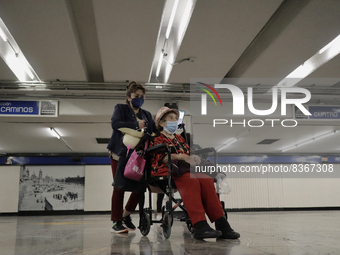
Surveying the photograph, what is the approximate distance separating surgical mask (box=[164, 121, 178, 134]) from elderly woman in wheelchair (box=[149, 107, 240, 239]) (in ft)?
0.22

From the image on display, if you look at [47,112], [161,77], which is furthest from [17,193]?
[161,77]

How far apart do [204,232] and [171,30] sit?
128 inches

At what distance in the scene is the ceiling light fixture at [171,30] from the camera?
3.89m

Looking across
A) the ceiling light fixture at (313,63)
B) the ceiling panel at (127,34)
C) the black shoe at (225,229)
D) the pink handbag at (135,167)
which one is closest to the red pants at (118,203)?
the pink handbag at (135,167)

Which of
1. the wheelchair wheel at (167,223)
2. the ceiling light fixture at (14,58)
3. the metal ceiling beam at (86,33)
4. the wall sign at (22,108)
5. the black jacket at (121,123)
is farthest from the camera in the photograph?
the wall sign at (22,108)

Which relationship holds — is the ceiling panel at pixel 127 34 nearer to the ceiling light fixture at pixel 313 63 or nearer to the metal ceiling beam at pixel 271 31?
the metal ceiling beam at pixel 271 31

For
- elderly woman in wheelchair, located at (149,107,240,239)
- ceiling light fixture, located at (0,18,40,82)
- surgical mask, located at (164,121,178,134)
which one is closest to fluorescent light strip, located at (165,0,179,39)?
surgical mask, located at (164,121,178,134)

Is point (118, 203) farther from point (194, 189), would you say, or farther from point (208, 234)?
point (208, 234)

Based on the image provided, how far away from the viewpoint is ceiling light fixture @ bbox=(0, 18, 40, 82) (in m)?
4.62

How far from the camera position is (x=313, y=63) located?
541 cm

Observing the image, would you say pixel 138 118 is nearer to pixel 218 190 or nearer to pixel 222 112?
pixel 218 190

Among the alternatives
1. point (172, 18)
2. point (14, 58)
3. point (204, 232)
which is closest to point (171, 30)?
point (172, 18)

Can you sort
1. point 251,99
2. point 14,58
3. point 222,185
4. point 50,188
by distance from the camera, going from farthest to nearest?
point 50,188 → point 251,99 → point 14,58 → point 222,185

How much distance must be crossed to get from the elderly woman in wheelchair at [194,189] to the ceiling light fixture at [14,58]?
3160 millimetres
